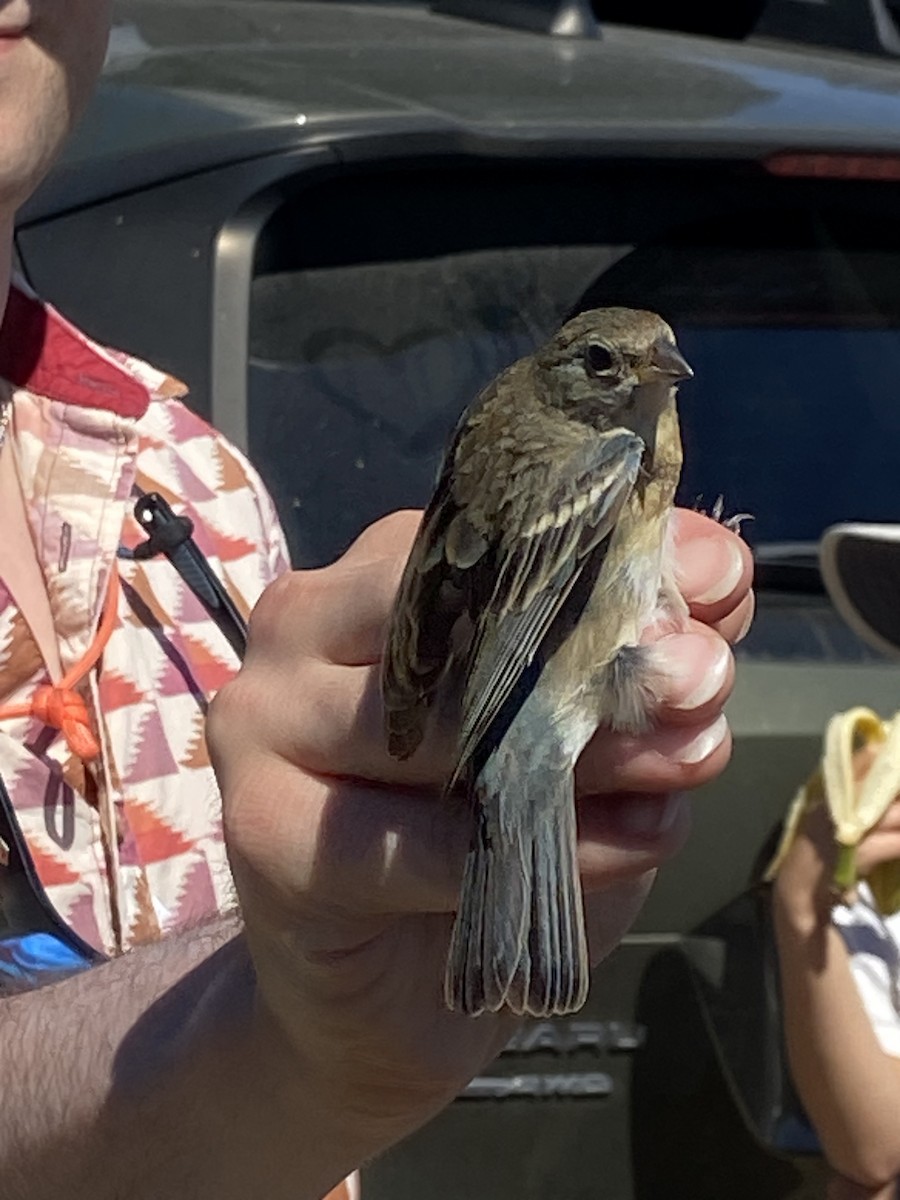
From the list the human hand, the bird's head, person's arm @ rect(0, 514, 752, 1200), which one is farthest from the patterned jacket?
the bird's head

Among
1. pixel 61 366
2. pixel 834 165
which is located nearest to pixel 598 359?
pixel 61 366

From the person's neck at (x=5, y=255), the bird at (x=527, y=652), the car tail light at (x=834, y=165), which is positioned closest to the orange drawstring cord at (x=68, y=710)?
the person's neck at (x=5, y=255)

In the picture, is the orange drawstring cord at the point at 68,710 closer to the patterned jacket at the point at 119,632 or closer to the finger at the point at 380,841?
the patterned jacket at the point at 119,632

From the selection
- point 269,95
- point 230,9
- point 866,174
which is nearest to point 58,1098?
point 269,95

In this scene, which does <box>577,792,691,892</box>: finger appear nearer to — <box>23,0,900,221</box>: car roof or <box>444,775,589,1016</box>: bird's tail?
<box>444,775,589,1016</box>: bird's tail

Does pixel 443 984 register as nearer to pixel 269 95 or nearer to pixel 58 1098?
pixel 58 1098

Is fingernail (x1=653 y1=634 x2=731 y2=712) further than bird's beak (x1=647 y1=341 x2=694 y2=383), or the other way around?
bird's beak (x1=647 y1=341 x2=694 y2=383)
